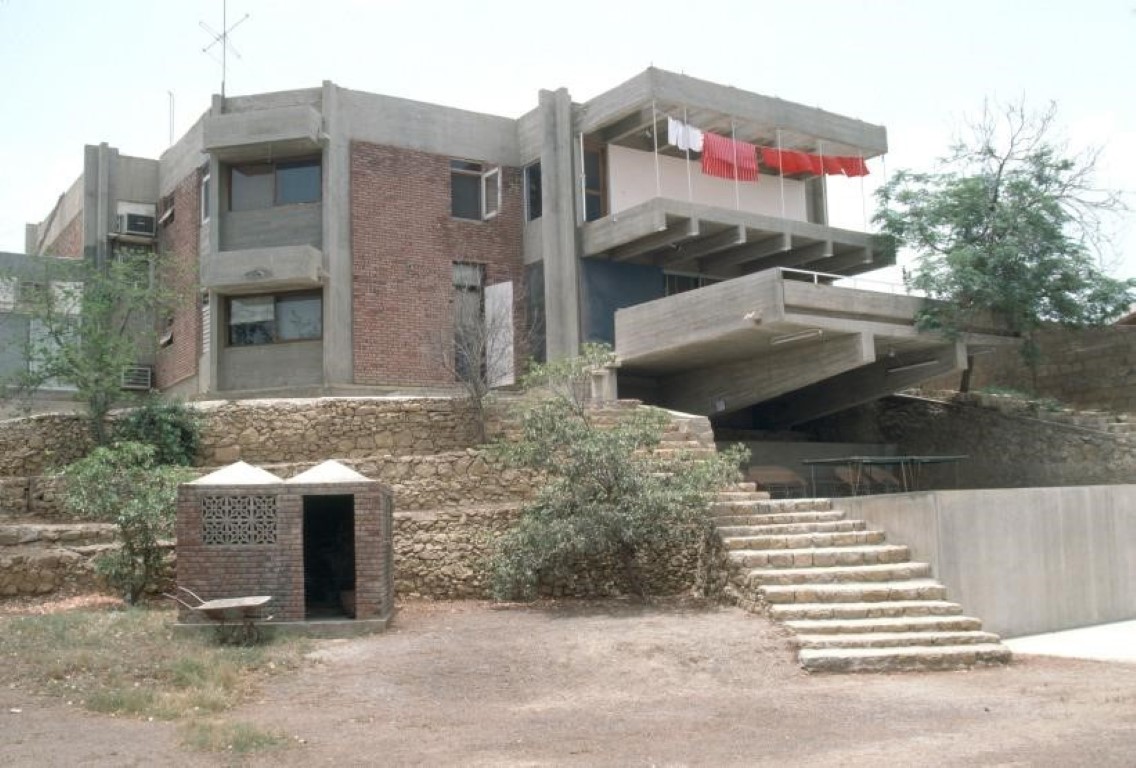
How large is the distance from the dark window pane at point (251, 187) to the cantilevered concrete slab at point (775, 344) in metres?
7.91

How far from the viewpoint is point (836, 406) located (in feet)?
79.8

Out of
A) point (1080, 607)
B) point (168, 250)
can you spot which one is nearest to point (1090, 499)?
point (1080, 607)

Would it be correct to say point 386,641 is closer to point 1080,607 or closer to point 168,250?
point 1080,607

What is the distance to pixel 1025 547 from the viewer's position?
1460 centimetres

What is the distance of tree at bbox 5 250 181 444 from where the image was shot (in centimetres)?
1839

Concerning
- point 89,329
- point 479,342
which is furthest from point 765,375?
point 89,329

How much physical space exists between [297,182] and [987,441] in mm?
15439

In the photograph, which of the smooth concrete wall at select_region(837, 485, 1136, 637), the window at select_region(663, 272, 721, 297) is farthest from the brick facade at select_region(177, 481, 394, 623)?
the window at select_region(663, 272, 721, 297)

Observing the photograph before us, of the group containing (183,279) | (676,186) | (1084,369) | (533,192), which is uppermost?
(676,186)

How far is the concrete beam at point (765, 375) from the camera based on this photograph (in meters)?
20.4

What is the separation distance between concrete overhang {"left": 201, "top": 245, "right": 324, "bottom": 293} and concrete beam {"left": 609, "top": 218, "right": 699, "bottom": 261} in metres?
6.33

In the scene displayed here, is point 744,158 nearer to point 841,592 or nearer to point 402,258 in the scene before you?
point 402,258

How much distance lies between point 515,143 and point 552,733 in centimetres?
1788

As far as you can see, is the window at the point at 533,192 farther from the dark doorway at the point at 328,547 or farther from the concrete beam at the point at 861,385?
the dark doorway at the point at 328,547
